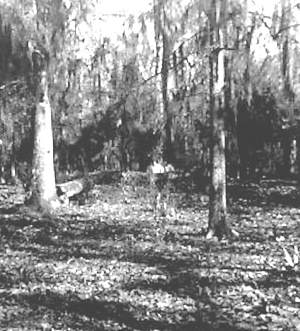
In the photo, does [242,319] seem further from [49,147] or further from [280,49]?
[49,147]

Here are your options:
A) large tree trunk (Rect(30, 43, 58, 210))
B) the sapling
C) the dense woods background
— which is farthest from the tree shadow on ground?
large tree trunk (Rect(30, 43, 58, 210))

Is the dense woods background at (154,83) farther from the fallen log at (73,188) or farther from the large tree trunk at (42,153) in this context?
the fallen log at (73,188)

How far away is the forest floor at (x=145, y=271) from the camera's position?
6.33 m

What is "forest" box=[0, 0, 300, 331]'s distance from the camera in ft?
22.9

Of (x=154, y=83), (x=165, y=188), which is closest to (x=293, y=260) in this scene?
(x=154, y=83)

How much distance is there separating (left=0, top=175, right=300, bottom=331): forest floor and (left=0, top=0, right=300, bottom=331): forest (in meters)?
0.03

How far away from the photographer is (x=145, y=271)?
28.1ft

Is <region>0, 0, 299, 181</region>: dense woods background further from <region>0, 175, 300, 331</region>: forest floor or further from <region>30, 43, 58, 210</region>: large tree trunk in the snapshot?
<region>0, 175, 300, 331</region>: forest floor

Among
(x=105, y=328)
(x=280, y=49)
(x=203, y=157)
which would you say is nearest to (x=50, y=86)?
(x=280, y=49)

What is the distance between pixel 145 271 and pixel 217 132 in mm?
3122

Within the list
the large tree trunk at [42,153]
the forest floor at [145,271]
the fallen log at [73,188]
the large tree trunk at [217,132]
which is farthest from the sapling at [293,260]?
the fallen log at [73,188]

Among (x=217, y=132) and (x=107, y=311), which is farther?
(x=217, y=132)

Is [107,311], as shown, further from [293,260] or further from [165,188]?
[165,188]

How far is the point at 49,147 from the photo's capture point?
1490cm
